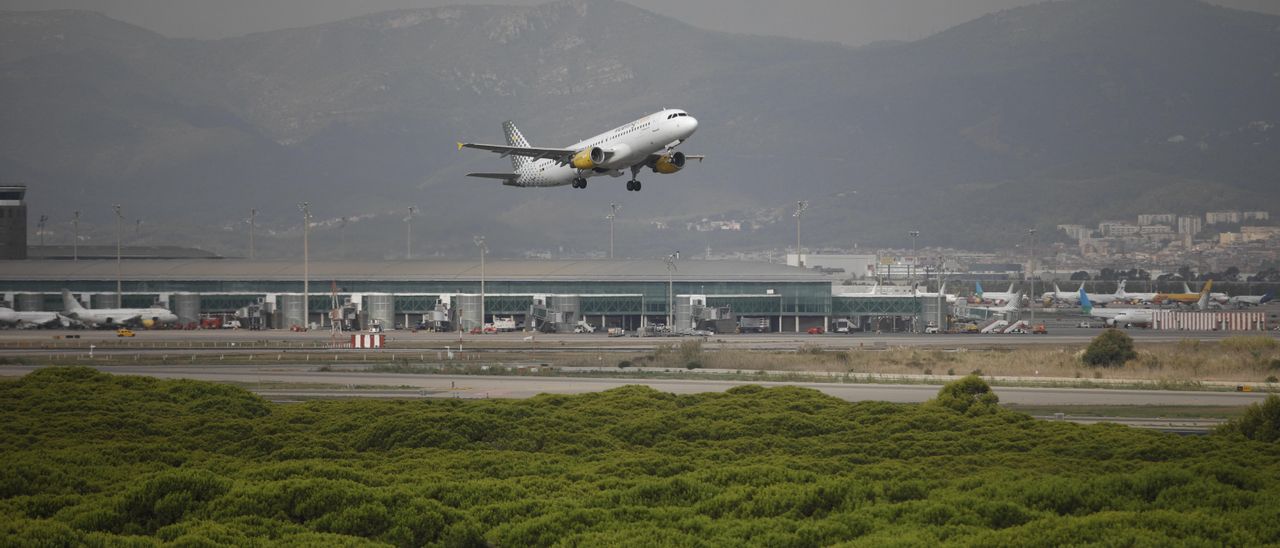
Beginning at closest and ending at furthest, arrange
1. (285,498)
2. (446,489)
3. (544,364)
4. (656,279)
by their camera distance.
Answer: (285,498) → (446,489) → (544,364) → (656,279)

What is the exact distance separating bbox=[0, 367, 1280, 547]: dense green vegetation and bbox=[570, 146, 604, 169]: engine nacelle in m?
26.1

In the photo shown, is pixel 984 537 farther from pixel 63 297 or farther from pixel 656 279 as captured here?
pixel 63 297

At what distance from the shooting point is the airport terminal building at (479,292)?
14800cm

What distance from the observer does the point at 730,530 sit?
25.7m

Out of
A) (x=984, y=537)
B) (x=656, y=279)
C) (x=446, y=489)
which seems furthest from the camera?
(x=656, y=279)

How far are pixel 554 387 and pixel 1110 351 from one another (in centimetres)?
3534

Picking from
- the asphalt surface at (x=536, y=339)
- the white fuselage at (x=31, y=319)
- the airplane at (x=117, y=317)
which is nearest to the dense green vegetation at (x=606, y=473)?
the asphalt surface at (x=536, y=339)

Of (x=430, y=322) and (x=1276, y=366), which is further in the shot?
(x=430, y=322)

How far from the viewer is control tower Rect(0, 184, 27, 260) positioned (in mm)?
187125

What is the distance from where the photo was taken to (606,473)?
105 feet

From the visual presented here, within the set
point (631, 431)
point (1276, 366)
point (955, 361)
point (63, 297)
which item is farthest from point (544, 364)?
point (63, 297)

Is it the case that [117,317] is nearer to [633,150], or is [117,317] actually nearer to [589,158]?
[589,158]

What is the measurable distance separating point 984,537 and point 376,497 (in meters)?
11.1

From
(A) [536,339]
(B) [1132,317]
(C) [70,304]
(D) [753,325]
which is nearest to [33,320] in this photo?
(C) [70,304]
